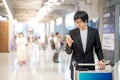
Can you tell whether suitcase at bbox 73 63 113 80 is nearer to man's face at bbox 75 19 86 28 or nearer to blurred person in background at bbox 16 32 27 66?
man's face at bbox 75 19 86 28

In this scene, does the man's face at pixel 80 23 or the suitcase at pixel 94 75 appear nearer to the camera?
the suitcase at pixel 94 75

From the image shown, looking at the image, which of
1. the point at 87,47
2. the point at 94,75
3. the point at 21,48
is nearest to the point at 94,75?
the point at 94,75

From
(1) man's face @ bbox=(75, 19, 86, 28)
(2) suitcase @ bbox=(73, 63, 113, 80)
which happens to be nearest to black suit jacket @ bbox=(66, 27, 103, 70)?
(1) man's face @ bbox=(75, 19, 86, 28)

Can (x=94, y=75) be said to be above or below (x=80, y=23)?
below

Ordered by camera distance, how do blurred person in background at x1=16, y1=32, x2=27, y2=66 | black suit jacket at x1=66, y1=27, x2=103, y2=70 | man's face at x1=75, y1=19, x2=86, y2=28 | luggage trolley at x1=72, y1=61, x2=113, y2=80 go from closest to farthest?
luggage trolley at x1=72, y1=61, x2=113, y2=80 < man's face at x1=75, y1=19, x2=86, y2=28 < black suit jacket at x1=66, y1=27, x2=103, y2=70 < blurred person in background at x1=16, y1=32, x2=27, y2=66

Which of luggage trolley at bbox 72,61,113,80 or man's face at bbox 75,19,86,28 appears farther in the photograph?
man's face at bbox 75,19,86,28

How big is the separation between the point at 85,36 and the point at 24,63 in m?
10.2

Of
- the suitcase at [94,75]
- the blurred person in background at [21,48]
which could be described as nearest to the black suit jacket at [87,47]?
the suitcase at [94,75]

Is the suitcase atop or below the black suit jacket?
below

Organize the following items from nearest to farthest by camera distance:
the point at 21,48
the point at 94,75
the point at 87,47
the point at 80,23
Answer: the point at 94,75 < the point at 80,23 < the point at 87,47 < the point at 21,48

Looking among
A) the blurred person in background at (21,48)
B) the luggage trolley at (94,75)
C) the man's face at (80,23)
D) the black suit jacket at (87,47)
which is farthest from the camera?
the blurred person in background at (21,48)

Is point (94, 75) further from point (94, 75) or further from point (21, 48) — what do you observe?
point (21, 48)

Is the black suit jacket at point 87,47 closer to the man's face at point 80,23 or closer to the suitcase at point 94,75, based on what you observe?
the man's face at point 80,23

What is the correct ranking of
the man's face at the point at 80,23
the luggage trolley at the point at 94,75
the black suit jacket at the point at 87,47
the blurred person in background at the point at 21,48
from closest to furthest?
the luggage trolley at the point at 94,75
the man's face at the point at 80,23
the black suit jacket at the point at 87,47
the blurred person in background at the point at 21,48
